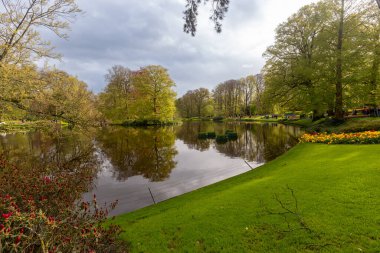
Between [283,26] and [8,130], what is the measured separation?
35.3 m

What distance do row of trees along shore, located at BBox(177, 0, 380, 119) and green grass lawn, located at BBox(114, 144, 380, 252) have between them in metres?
17.5

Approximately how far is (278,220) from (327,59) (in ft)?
75.9

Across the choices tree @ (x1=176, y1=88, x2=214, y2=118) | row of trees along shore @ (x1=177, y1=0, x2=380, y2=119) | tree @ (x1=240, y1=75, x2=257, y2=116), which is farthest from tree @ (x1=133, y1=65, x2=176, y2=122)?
tree @ (x1=176, y1=88, x2=214, y2=118)

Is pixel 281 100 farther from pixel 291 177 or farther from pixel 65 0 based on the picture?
pixel 65 0

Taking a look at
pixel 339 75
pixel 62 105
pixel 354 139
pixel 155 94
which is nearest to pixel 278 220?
pixel 62 105

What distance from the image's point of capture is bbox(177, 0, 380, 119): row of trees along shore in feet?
66.2

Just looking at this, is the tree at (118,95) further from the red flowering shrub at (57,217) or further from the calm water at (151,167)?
the red flowering shrub at (57,217)

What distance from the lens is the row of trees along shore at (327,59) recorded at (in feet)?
66.2

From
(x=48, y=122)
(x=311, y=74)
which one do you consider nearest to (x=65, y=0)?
(x=48, y=122)

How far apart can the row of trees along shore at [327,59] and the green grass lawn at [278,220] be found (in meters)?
17.5

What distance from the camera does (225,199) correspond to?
660cm

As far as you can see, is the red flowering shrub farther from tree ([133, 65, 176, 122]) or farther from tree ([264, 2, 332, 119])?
tree ([133, 65, 176, 122])

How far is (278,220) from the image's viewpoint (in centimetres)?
486

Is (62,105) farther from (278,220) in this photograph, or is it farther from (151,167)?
(278,220)
